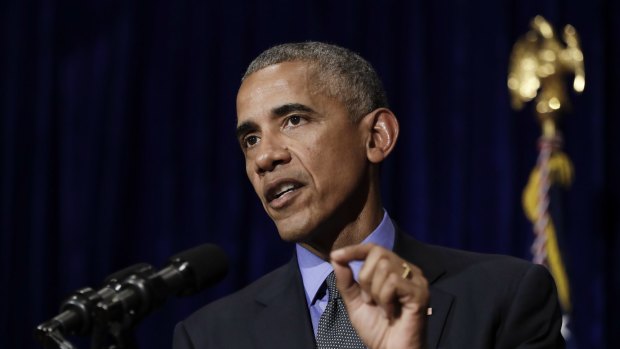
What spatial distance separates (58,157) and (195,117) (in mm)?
582

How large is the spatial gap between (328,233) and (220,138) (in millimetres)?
2240

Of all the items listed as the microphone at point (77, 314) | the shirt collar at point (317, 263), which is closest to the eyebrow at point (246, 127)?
the shirt collar at point (317, 263)

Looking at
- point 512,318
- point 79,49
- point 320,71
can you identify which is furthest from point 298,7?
point 512,318

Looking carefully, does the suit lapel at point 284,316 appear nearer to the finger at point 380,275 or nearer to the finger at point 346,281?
the finger at point 346,281

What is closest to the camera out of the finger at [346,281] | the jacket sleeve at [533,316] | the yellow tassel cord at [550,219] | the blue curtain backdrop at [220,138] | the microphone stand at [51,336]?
the microphone stand at [51,336]

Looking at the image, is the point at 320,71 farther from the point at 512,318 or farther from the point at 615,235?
the point at 615,235

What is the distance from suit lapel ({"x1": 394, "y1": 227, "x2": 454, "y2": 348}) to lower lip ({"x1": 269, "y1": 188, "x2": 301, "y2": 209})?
0.98 ft

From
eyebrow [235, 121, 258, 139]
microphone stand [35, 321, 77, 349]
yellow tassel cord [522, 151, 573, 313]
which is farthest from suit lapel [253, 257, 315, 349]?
yellow tassel cord [522, 151, 573, 313]

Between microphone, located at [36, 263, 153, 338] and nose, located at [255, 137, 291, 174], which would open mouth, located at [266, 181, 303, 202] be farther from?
microphone, located at [36, 263, 153, 338]

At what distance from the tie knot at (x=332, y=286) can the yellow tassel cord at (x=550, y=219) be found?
5.91 feet

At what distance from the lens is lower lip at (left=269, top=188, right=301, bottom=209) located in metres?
1.77

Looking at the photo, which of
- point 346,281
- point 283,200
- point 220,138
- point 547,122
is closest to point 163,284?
point 346,281

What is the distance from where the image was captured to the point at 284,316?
6.34ft

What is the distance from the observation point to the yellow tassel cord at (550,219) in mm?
3480
